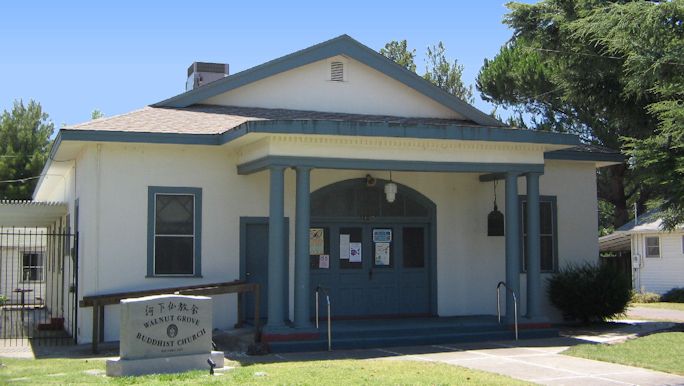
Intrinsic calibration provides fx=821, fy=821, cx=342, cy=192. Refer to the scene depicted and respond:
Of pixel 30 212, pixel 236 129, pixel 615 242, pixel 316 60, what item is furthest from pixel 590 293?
pixel 615 242

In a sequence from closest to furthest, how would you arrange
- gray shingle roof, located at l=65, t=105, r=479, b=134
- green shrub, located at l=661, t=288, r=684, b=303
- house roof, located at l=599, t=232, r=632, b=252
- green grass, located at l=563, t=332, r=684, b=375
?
green grass, located at l=563, t=332, r=684, b=375, gray shingle roof, located at l=65, t=105, r=479, b=134, green shrub, located at l=661, t=288, r=684, b=303, house roof, located at l=599, t=232, r=632, b=252

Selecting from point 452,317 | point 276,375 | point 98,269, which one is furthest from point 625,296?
point 98,269

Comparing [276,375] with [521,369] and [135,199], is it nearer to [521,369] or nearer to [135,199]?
[521,369]

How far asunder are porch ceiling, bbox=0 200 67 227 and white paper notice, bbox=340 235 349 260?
682 cm

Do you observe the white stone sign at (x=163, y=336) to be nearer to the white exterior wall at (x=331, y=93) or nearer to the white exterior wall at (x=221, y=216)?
the white exterior wall at (x=221, y=216)

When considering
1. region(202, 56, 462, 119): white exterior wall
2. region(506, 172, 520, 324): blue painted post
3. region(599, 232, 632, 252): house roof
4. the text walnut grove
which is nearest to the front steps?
region(506, 172, 520, 324): blue painted post

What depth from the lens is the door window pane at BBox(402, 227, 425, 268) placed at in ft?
56.8

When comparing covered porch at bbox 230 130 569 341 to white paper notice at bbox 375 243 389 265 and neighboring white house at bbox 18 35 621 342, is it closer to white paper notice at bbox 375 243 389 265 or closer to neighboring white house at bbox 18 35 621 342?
neighboring white house at bbox 18 35 621 342

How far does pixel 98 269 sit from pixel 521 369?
7684 millimetres

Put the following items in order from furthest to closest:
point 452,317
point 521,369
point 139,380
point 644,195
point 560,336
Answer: point 644,195
point 452,317
point 560,336
point 521,369
point 139,380

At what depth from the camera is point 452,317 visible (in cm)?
1712

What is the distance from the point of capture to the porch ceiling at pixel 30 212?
63.4ft

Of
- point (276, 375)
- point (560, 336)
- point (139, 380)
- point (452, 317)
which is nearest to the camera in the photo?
point (139, 380)

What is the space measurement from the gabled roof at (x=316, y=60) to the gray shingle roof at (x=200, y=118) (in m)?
0.28
